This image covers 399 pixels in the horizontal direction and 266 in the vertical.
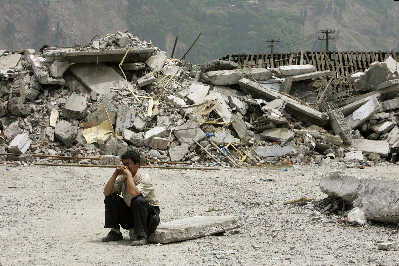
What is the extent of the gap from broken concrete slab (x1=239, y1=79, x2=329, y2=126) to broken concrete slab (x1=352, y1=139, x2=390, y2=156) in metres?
1.14

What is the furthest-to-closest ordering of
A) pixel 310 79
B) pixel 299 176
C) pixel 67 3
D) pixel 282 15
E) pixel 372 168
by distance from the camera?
pixel 282 15 < pixel 67 3 < pixel 310 79 < pixel 372 168 < pixel 299 176

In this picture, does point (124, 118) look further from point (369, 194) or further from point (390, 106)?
point (369, 194)

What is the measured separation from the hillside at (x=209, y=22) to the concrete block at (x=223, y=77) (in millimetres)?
84488

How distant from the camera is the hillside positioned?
109188 mm

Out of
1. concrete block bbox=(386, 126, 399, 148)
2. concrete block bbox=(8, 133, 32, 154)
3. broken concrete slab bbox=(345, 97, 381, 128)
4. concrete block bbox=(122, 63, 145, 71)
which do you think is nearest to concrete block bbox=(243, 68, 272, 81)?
broken concrete slab bbox=(345, 97, 381, 128)

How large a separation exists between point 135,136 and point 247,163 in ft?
9.25

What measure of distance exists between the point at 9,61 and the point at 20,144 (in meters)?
3.99

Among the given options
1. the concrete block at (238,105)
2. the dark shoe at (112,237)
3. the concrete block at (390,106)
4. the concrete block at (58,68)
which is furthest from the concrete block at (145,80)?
the dark shoe at (112,237)

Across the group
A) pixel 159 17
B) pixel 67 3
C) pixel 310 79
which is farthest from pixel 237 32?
pixel 310 79

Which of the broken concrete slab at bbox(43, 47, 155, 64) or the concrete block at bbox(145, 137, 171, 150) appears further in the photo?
the broken concrete slab at bbox(43, 47, 155, 64)

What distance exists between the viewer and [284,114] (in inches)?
686

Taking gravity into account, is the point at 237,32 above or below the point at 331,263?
below

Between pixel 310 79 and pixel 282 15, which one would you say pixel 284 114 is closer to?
pixel 310 79

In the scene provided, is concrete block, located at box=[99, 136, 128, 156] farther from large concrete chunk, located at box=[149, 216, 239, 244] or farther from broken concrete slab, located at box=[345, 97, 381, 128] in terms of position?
large concrete chunk, located at box=[149, 216, 239, 244]
